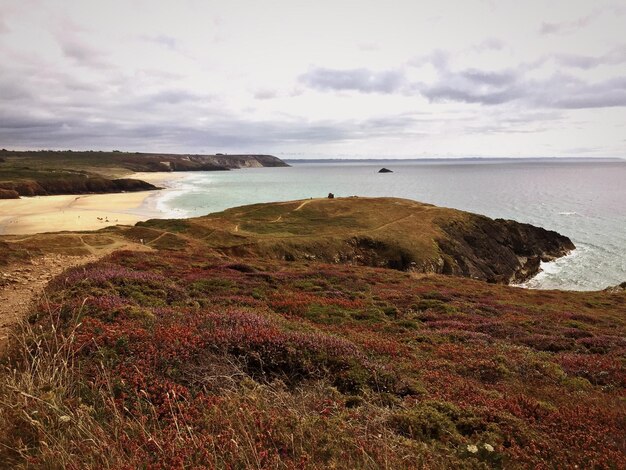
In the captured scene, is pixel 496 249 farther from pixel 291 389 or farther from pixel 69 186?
pixel 69 186

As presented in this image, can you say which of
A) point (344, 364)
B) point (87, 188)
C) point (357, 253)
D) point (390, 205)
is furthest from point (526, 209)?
point (87, 188)

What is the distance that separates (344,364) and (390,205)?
7139cm

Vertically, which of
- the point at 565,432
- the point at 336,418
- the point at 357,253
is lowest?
the point at 357,253

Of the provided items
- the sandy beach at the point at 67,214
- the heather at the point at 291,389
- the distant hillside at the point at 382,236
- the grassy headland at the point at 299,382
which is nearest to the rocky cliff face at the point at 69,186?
the sandy beach at the point at 67,214

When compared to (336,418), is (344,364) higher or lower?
lower

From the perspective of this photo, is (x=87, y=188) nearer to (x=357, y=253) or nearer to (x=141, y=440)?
(x=357, y=253)

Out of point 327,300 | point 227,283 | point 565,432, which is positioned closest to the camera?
point 565,432

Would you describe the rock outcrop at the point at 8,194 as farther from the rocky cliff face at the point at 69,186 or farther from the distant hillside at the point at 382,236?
the distant hillside at the point at 382,236

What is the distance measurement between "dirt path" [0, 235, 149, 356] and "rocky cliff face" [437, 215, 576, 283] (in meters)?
45.9

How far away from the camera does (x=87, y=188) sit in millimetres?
159750

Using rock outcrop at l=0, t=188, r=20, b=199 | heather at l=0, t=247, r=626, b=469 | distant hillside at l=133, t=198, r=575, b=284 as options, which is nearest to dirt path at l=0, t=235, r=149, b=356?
heather at l=0, t=247, r=626, b=469

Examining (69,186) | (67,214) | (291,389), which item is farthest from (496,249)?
(69,186)

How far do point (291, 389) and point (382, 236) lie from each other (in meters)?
50.5

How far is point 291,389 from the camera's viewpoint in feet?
32.8
